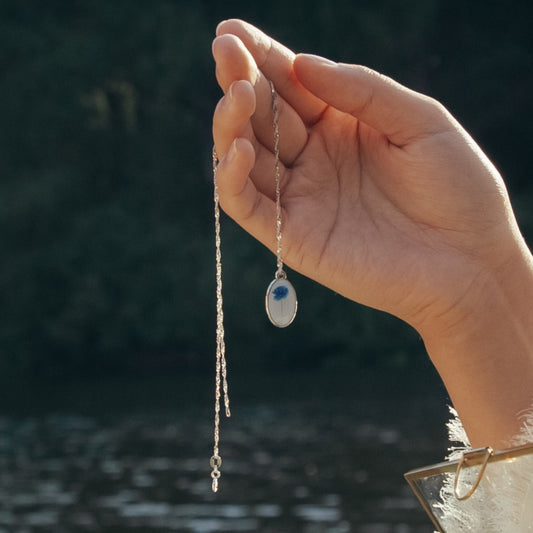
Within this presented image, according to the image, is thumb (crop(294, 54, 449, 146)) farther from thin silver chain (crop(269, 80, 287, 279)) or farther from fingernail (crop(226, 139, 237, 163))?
fingernail (crop(226, 139, 237, 163))

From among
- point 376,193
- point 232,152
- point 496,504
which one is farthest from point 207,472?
point 496,504

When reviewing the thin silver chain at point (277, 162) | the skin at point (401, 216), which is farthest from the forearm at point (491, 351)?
the thin silver chain at point (277, 162)

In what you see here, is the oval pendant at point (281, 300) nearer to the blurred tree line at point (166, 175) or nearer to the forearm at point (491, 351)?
the forearm at point (491, 351)

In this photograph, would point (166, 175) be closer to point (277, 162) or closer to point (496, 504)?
point (277, 162)

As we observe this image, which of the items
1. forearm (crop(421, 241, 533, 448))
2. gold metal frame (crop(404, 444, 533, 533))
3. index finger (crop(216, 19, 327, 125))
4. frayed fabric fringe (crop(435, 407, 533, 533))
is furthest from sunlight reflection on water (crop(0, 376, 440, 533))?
gold metal frame (crop(404, 444, 533, 533))

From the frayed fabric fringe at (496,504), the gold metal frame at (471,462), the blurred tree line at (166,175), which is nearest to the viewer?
the gold metal frame at (471,462)

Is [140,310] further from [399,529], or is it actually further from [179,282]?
[399,529]
